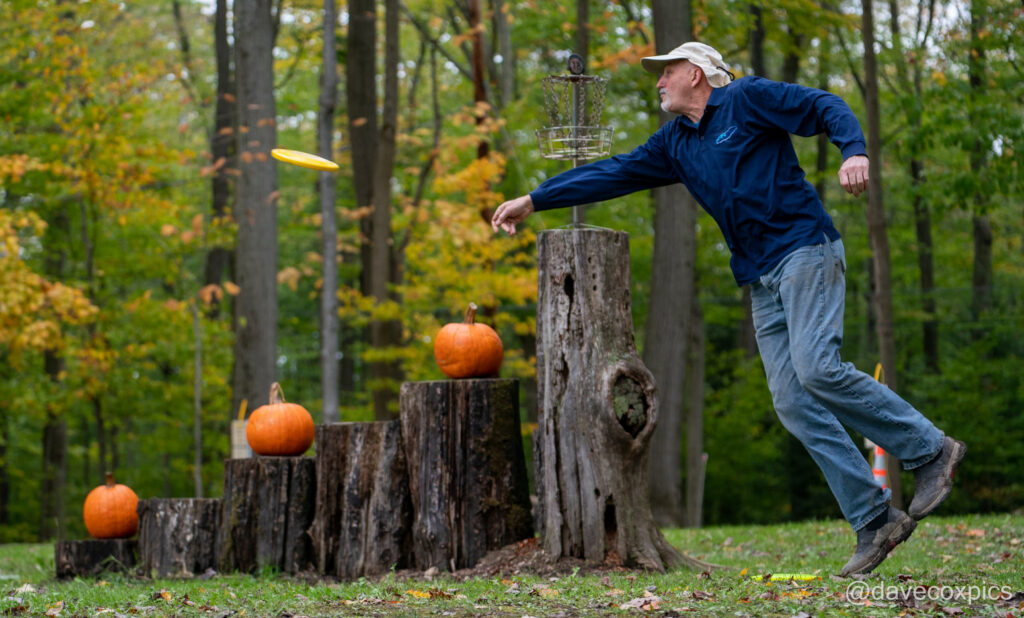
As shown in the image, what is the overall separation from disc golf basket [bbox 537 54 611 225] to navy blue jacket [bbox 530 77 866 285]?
1277 mm

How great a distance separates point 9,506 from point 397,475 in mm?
23440

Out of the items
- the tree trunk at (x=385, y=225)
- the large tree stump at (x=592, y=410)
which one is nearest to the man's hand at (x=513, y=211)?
the large tree stump at (x=592, y=410)

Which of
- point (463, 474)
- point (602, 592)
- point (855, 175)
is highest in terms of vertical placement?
point (855, 175)

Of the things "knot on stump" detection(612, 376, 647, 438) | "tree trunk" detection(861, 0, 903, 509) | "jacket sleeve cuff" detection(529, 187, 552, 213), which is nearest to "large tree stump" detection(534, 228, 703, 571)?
"knot on stump" detection(612, 376, 647, 438)

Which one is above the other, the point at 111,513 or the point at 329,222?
the point at 329,222

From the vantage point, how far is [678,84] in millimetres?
4910

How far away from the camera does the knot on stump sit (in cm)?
561

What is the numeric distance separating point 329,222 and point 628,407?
24.7 feet

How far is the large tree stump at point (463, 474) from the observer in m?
5.94

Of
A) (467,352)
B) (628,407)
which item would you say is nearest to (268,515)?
(467,352)

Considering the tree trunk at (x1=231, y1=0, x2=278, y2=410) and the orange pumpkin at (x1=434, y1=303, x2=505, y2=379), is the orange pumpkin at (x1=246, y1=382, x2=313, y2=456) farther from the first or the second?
the tree trunk at (x1=231, y1=0, x2=278, y2=410)

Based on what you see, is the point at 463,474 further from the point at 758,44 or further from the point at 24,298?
the point at 758,44

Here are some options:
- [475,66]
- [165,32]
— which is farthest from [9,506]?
[475,66]

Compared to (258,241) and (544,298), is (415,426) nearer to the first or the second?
(544,298)
